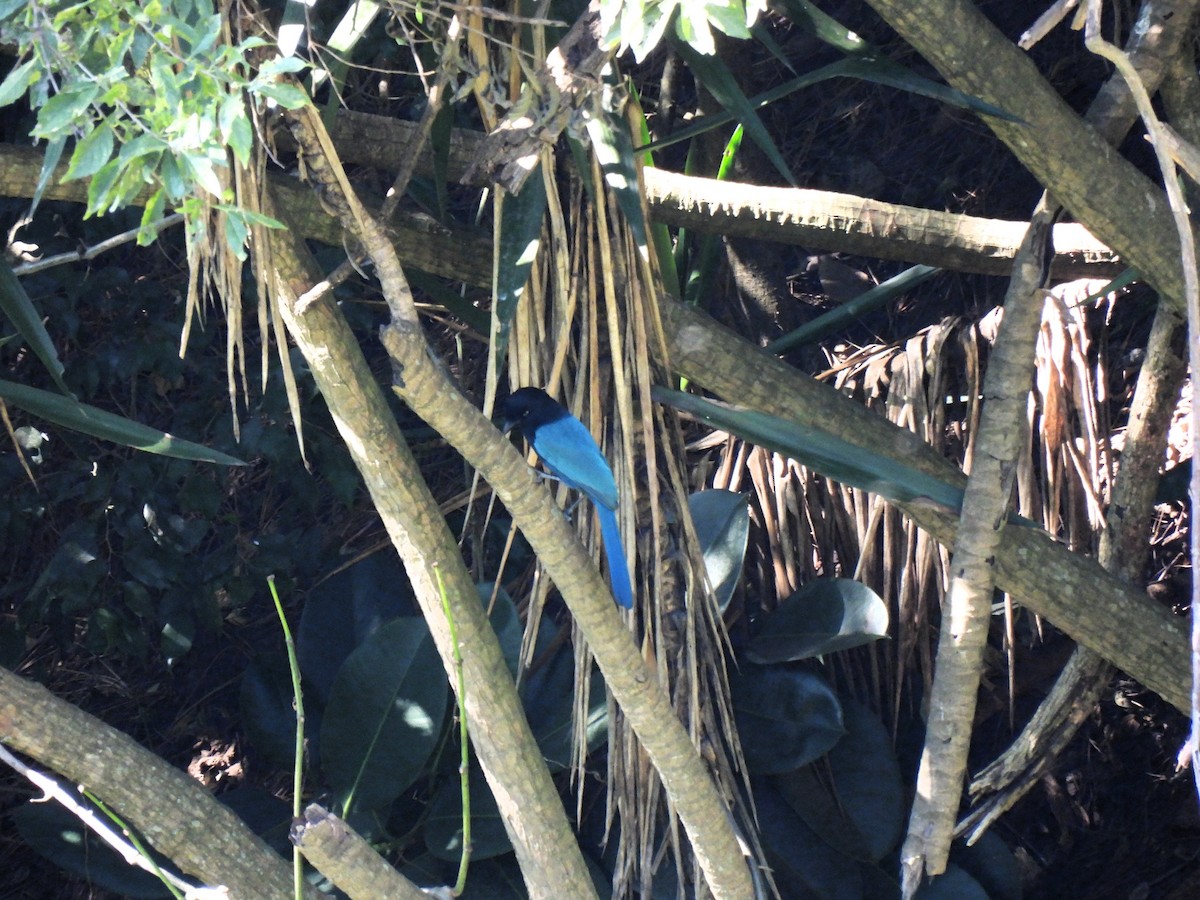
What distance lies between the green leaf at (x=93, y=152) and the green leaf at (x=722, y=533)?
67.6 inches

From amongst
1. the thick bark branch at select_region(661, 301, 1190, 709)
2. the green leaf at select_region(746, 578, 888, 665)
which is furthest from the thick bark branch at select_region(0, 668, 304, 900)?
the green leaf at select_region(746, 578, 888, 665)

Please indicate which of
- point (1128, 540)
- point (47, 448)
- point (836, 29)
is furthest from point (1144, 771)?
point (47, 448)

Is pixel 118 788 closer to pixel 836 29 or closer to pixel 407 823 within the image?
pixel 407 823

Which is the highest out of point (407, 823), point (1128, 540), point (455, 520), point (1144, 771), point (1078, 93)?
point (1078, 93)

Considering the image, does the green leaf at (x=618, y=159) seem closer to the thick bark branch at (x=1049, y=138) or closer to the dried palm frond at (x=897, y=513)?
the thick bark branch at (x=1049, y=138)

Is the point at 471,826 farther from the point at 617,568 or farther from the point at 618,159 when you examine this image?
the point at 618,159

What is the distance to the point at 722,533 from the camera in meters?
2.76

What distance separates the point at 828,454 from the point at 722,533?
81 cm

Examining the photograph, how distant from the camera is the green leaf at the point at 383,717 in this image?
253 centimetres

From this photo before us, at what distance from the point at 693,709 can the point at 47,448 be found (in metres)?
2.06

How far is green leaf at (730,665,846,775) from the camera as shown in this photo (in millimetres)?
2570

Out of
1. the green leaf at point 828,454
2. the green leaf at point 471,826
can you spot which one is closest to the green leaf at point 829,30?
the green leaf at point 828,454

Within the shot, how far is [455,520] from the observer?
3521 millimetres

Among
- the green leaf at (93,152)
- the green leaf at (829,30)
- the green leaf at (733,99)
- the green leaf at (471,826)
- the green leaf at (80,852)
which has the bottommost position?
the green leaf at (80,852)
